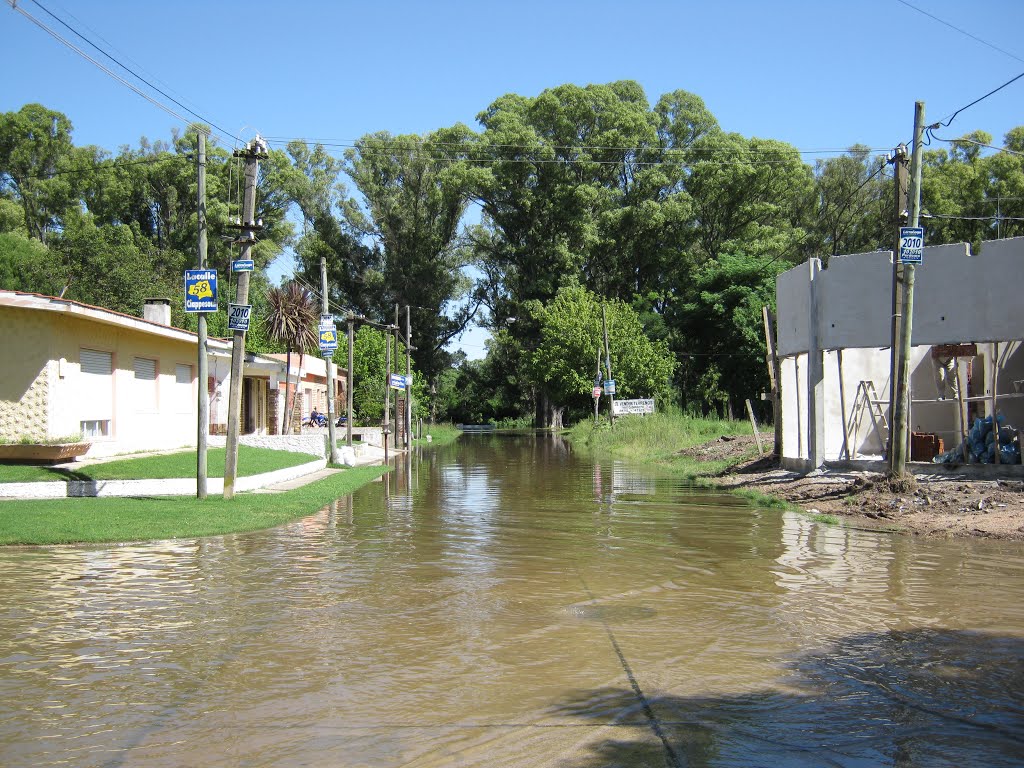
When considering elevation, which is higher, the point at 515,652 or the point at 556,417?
the point at 556,417

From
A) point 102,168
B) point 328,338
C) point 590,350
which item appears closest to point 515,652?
point 328,338

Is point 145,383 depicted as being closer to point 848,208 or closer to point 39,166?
point 39,166

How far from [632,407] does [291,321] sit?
62.2 ft

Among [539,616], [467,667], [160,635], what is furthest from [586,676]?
[160,635]

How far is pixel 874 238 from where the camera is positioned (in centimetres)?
6241

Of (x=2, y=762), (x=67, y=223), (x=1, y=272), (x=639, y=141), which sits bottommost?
(x=2, y=762)

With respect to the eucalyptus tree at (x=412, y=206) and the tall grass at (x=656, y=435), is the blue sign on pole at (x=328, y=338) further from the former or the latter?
the eucalyptus tree at (x=412, y=206)

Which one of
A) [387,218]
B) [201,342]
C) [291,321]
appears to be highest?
[387,218]

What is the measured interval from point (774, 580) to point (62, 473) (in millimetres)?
14844

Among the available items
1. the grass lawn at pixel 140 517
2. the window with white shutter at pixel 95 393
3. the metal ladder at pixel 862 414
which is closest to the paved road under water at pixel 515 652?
the grass lawn at pixel 140 517

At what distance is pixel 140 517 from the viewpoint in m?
15.9

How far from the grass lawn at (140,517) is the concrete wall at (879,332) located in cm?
1301

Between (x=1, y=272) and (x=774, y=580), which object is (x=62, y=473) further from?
(x=1, y=272)

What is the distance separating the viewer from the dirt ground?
49.6ft
